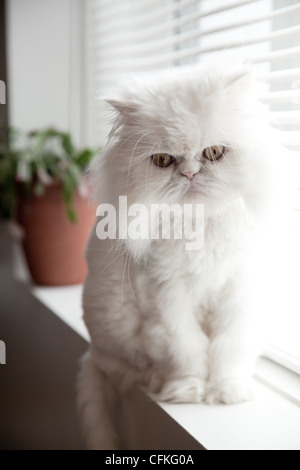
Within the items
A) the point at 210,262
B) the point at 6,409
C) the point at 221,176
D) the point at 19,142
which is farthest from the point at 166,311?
the point at 19,142

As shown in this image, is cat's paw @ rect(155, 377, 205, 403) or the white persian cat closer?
the white persian cat

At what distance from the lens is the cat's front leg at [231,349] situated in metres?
0.74

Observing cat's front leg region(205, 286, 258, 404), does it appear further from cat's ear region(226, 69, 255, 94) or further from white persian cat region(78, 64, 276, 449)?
cat's ear region(226, 69, 255, 94)

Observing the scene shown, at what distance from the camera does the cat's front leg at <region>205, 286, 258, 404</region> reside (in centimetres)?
74

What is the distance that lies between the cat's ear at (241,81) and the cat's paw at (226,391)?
45cm

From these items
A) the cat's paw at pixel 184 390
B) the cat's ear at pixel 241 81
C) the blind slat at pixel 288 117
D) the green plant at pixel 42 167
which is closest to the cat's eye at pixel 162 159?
the cat's ear at pixel 241 81

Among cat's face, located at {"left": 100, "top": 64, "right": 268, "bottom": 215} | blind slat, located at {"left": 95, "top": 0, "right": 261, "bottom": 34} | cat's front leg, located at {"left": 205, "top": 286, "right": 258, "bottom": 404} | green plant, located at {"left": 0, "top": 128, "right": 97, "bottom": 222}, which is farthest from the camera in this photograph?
green plant, located at {"left": 0, "top": 128, "right": 97, "bottom": 222}

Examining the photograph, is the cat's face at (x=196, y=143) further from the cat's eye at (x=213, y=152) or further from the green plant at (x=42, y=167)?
the green plant at (x=42, y=167)

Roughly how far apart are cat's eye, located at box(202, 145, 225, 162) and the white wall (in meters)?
1.21

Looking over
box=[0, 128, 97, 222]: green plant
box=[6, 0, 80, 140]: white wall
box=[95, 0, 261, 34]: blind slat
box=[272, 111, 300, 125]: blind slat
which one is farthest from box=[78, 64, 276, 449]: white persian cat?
box=[6, 0, 80, 140]: white wall

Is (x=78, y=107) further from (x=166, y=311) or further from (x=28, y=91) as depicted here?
(x=166, y=311)

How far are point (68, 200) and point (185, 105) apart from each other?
2.48 feet

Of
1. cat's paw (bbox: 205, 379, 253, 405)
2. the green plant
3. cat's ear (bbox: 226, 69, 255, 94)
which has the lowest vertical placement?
cat's paw (bbox: 205, 379, 253, 405)

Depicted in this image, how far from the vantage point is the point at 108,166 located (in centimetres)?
72
